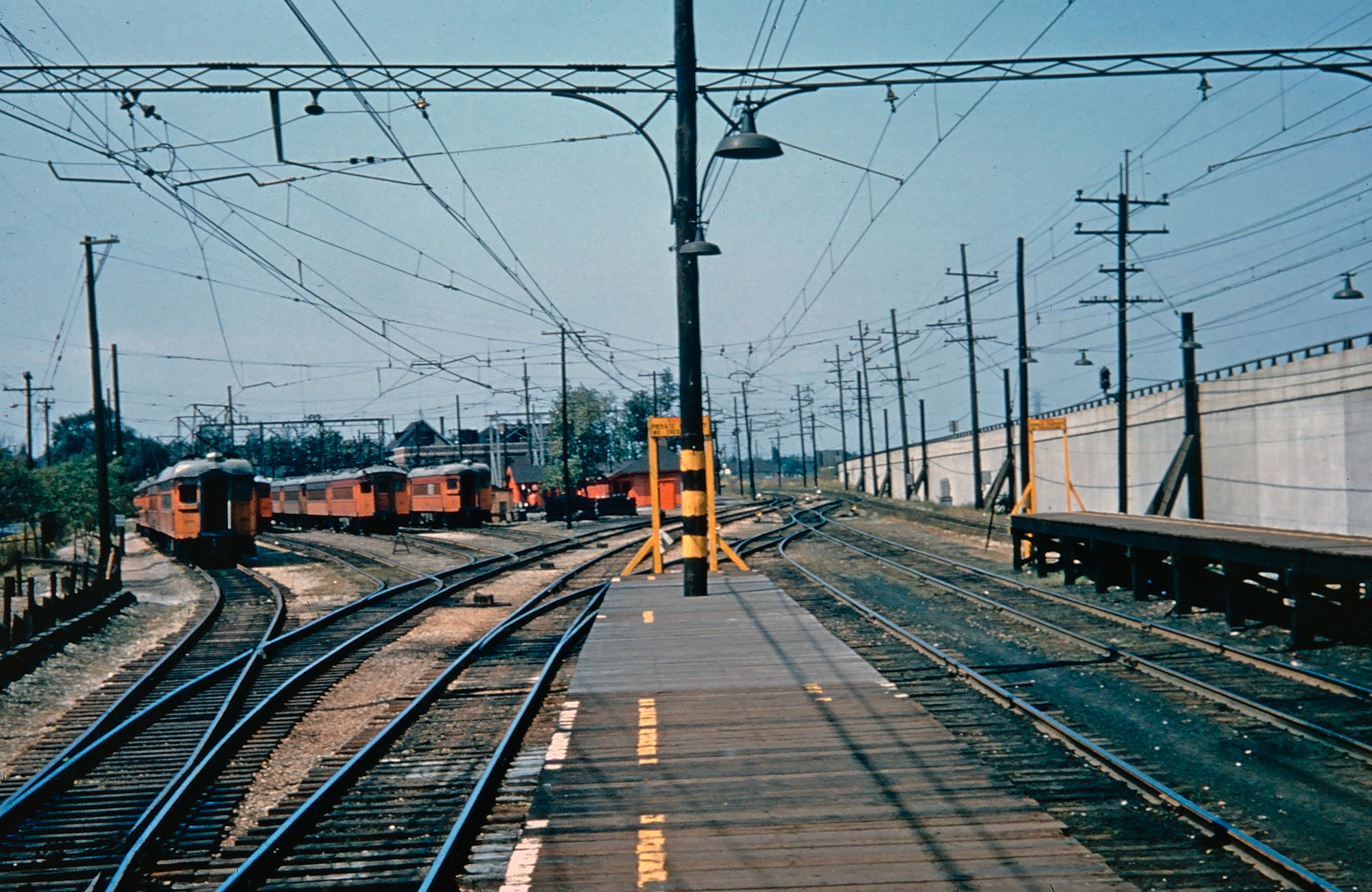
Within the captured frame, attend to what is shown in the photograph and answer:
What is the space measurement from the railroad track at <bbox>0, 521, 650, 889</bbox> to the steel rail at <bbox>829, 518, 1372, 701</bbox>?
10400mm

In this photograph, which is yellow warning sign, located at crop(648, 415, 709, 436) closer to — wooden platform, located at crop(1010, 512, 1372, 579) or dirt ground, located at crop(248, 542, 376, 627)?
dirt ground, located at crop(248, 542, 376, 627)

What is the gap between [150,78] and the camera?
13211mm

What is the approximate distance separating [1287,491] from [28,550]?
44.5 meters

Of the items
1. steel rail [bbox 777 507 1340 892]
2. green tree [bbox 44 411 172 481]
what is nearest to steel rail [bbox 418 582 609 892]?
steel rail [bbox 777 507 1340 892]

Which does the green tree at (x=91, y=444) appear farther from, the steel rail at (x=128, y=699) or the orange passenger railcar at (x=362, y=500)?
the steel rail at (x=128, y=699)

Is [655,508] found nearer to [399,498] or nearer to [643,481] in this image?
[399,498]

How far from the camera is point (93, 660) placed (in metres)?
16.1

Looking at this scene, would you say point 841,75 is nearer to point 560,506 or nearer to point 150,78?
point 150,78

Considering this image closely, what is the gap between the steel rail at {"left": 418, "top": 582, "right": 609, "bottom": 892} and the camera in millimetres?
6070

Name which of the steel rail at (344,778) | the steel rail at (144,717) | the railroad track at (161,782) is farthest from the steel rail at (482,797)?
the steel rail at (144,717)

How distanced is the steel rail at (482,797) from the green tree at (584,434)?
57.9 m

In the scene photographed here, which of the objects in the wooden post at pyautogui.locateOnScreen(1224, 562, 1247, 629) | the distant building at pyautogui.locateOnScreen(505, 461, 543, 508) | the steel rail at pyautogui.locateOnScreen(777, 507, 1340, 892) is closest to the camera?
the steel rail at pyautogui.locateOnScreen(777, 507, 1340, 892)

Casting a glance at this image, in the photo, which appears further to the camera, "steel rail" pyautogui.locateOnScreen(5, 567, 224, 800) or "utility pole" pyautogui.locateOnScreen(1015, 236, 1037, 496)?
"utility pole" pyautogui.locateOnScreen(1015, 236, 1037, 496)

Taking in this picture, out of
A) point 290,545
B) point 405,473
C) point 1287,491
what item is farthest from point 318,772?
point 405,473
